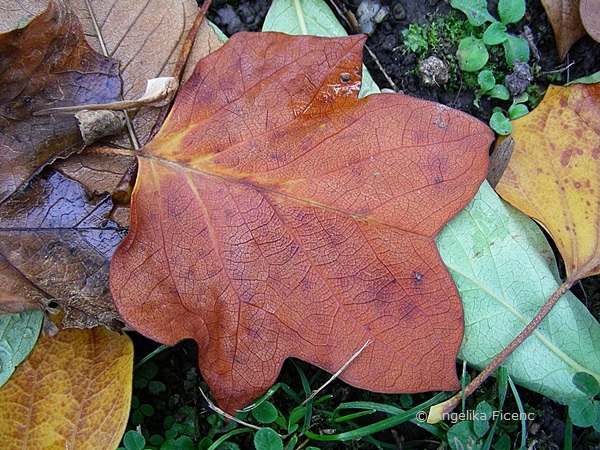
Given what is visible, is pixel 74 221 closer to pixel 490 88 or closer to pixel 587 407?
pixel 490 88

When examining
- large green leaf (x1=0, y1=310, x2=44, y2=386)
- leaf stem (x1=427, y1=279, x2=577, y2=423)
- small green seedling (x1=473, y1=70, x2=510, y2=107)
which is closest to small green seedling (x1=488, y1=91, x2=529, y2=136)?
small green seedling (x1=473, y1=70, x2=510, y2=107)

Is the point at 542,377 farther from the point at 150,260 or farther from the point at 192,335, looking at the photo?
the point at 150,260

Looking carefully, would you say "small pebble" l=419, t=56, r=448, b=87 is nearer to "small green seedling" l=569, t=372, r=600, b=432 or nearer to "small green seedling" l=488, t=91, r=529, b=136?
"small green seedling" l=488, t=91, r=529, b=136

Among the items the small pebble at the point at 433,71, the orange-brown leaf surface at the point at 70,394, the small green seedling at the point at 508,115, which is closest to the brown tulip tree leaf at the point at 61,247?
the orange-brown leaf surface at the point at 70,394

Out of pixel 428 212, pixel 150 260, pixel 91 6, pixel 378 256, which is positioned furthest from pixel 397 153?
pixel 91 6

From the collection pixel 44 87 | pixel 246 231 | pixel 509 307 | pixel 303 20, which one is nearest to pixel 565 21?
pixel 303 20
